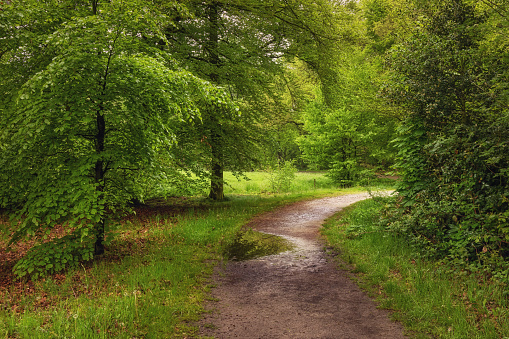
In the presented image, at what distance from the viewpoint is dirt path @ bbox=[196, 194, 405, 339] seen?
446 centimetres

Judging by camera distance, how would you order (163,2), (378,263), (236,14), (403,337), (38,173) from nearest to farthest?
1. (403,337)
2. (38,173)
3. (378,263)
4. (163,2)
5. (236,14)

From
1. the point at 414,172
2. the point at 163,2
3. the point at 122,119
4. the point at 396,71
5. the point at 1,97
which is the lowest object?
the point at 414,172

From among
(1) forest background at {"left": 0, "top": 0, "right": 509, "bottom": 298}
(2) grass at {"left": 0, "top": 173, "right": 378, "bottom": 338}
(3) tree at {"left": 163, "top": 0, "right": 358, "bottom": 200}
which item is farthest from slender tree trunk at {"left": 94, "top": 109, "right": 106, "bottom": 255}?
(3) tree at {"left": 163, "top": 0, "right": 358, "bottom": 200}

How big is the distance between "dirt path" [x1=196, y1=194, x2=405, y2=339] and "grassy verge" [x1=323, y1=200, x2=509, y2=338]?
335 millimetres

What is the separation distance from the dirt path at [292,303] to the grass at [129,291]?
0.46 meters

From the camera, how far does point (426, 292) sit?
520 cm

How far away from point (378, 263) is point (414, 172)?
9.49 feet

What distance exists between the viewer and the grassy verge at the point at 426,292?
4285mm

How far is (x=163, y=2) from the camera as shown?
30.4 ft

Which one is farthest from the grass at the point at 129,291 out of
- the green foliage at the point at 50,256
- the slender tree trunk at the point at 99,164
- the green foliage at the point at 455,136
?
the green foliage at the point at 455,136

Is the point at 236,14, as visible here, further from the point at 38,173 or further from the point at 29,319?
the point at 29,319

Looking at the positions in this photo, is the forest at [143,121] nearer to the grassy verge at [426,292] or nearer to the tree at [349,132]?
the grassy verge at [426,292]

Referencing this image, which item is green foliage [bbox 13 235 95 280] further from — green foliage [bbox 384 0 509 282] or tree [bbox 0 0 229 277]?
green foliage [bbox 384 0 509 282]

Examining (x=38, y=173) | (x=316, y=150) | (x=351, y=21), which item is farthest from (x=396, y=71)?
(x=316, y=150)
